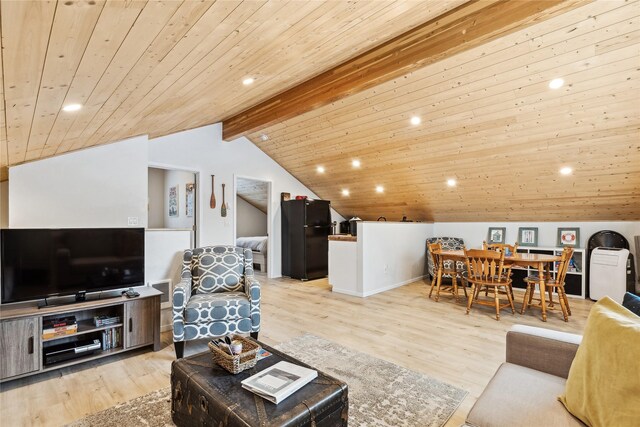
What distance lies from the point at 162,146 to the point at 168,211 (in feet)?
12.0

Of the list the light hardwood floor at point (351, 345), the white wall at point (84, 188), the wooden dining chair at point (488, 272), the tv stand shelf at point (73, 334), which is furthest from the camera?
the wooden dining chair at point (488, 272)

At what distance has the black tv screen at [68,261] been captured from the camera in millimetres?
2502

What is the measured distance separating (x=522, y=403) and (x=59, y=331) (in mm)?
3112

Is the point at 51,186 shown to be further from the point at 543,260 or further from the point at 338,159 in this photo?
the point at 543,260

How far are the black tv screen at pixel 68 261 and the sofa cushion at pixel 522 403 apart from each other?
2995 mm

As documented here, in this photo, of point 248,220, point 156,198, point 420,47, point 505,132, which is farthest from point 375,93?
point 156,198

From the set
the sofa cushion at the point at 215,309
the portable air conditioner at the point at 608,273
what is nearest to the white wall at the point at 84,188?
the sofa cushion at the point at 215,309

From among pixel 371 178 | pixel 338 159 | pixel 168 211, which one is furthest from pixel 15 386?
pixel 168 211

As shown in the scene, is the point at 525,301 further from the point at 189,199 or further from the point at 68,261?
the point at 189,199

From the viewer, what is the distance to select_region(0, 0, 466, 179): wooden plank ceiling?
3.52 feet

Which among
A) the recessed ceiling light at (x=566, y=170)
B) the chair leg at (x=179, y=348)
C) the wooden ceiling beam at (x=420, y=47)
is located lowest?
the chair leg at (x=179, y=348)

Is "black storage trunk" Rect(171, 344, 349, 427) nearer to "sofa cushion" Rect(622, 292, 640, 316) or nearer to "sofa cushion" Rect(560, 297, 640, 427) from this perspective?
"sofa cushion" Rect(560, 297, 640, 427)

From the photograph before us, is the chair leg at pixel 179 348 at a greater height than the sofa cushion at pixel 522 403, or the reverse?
the sofa cushion at pixel 522 403

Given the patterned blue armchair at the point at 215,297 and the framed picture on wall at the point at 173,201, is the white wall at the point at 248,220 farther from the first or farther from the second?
the patterned blue armchair at the point at 215,297
